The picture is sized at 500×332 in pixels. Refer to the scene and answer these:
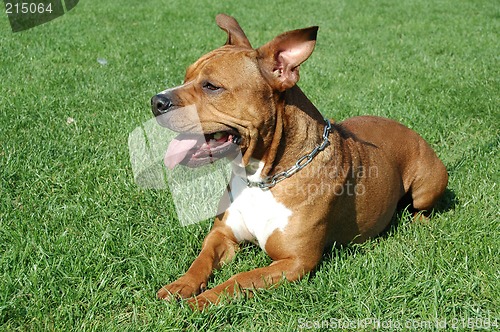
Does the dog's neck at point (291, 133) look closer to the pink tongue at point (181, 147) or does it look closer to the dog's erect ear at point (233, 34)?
the pink tongue at point (181, 147)

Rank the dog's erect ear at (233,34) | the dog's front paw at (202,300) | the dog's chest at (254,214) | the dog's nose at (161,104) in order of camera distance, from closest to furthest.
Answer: the dog's front paw at (202,300) → the dog's nose at (161,104) → the dog's chest at (254,214) → the dog's erect ear at (233,34)

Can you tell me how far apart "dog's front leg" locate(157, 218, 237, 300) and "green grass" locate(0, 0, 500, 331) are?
89 mm

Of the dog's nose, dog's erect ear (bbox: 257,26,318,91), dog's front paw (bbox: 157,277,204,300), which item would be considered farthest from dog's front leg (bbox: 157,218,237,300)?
dog's erect ear (bbox: 257,26,318,91)

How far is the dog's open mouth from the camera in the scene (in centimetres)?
355

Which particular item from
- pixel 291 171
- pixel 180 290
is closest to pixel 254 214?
pixel 291 171

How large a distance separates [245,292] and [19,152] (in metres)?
2.94

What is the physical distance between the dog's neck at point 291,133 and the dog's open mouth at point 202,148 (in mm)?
259

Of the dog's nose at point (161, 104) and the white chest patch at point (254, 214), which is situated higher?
the dog's nose at point (161, 104)

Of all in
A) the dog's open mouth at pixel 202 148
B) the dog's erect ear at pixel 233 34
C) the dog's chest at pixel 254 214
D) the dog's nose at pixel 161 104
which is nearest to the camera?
the dog's nose at pixel 161 104


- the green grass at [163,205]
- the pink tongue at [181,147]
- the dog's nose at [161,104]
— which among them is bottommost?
the green grass at [163,205]

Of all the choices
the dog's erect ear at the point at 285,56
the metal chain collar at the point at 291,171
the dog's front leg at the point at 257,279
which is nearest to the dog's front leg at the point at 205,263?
the dog's front leg at the point at 257,279

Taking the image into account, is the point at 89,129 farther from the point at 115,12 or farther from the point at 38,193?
the point at 115,12

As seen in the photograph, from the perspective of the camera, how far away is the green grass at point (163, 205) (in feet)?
10.8

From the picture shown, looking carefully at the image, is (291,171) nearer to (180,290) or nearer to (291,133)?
(291,133)
